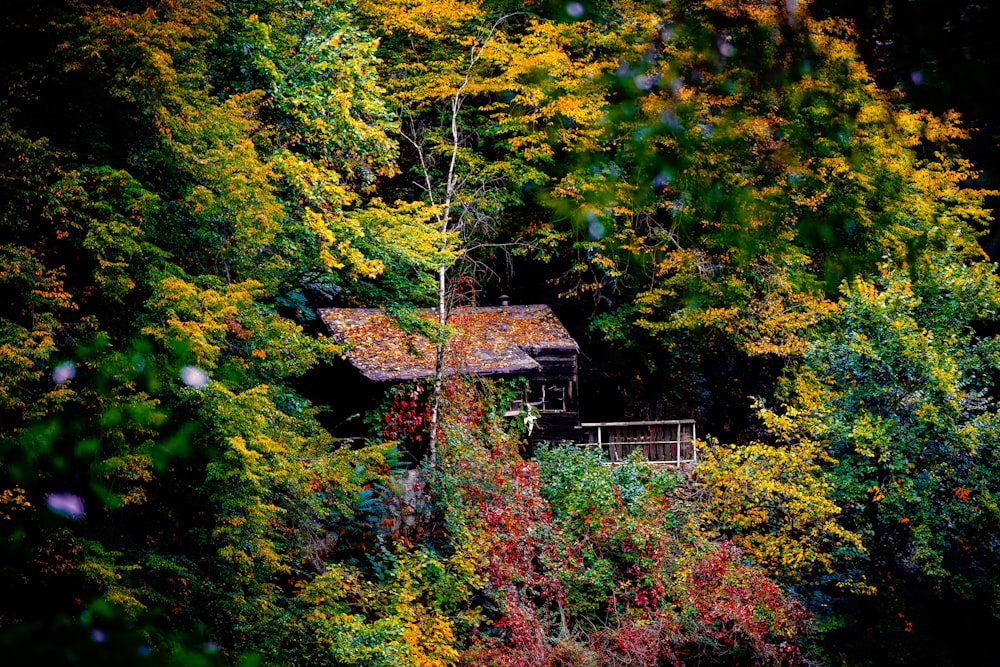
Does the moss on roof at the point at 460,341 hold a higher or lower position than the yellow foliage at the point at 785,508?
higher

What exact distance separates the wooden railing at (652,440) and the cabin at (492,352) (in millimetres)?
1516

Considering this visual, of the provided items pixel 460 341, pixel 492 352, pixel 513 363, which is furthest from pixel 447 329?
pixel 492 352

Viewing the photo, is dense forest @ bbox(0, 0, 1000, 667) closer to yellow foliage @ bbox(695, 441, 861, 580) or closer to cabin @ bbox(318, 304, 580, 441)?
yellow foliage @ bbox(695, 441, 861, 580)

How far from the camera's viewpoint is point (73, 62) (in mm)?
6418

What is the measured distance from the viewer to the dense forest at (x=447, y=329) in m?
2.55

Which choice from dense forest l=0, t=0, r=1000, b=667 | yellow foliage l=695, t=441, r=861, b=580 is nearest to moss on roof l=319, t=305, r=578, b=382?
dense forest l=0, t=0, r=1000, b=667

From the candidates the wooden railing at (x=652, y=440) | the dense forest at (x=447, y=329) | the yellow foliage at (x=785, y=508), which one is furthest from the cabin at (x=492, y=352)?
the yellow foliage at (x=785, y=508)

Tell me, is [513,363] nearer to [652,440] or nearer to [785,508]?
[652,440]

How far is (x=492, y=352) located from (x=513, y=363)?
0.62 metres

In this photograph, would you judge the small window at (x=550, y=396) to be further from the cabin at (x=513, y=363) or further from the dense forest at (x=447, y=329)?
the dense forest at (x=447, y=329)

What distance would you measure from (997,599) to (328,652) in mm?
8725

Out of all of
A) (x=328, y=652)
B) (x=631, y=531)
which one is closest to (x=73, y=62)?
(x=328, y=652)

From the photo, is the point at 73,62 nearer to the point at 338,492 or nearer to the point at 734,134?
the point at 338,492

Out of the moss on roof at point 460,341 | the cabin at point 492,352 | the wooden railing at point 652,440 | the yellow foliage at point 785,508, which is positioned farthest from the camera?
the wooden railing at point 652,440
